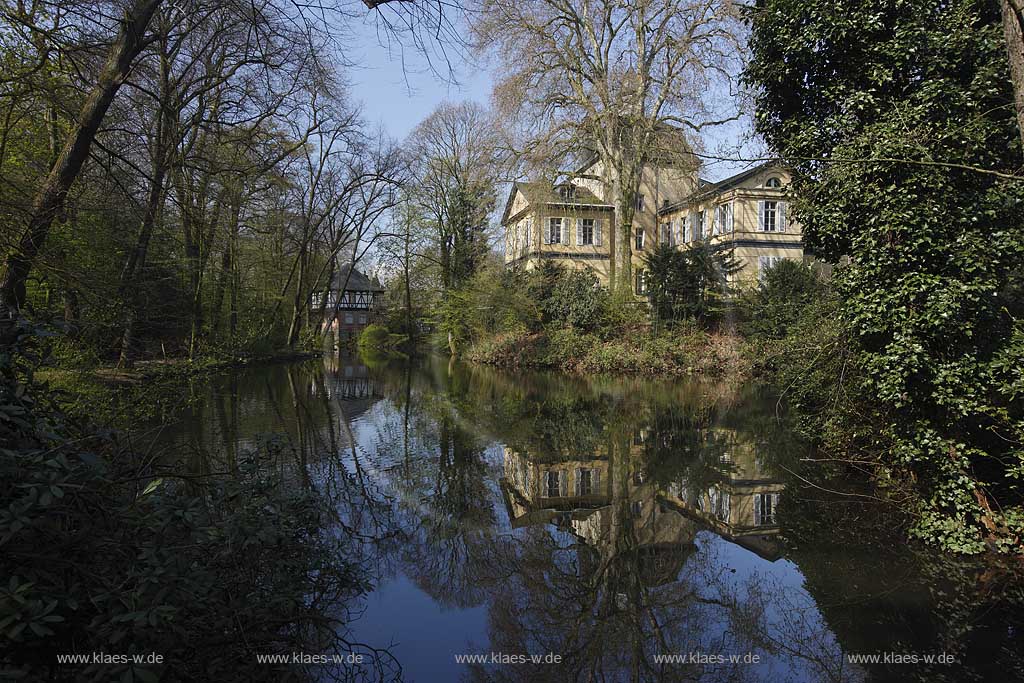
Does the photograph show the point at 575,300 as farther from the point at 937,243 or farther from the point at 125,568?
the point at 125,568

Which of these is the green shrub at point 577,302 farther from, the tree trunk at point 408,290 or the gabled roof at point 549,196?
the tree trunk at point 408,290

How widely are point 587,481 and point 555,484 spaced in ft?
1.58

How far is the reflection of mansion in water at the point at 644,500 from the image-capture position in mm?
6316

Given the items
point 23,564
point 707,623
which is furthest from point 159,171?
point 707,623

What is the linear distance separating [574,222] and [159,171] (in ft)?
84.4

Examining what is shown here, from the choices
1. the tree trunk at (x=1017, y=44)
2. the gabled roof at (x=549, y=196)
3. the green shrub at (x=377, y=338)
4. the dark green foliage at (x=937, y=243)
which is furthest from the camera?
the green shrub at (x=377, y=338)

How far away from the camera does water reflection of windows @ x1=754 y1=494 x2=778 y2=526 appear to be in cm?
672

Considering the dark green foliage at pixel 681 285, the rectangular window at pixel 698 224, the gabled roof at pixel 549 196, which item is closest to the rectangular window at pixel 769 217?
the rectangular window at pixel 698 224

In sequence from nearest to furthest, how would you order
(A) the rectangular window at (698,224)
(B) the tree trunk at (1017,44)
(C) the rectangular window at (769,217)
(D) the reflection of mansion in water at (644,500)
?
(B) the tree trunk at (1017,44) < (D) the reflection of mansion in water at (644,500) < (C) the rectangular window at (769,217) < (A) the rectangular window at (698,224)

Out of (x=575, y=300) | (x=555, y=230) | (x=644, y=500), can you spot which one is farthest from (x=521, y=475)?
(x=555, y=230)

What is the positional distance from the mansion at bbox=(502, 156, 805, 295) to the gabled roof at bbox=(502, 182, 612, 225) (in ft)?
0.14

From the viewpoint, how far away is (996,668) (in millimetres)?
3732

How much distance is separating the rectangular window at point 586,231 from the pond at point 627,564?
83.6 feet

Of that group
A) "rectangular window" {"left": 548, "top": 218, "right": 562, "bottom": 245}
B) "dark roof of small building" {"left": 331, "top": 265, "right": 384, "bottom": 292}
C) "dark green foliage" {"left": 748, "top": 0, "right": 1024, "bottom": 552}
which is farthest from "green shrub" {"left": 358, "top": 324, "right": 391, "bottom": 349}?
"dark green foliage" {"left": 748, "top": 0, "right": 1024, "bottom": 552}
